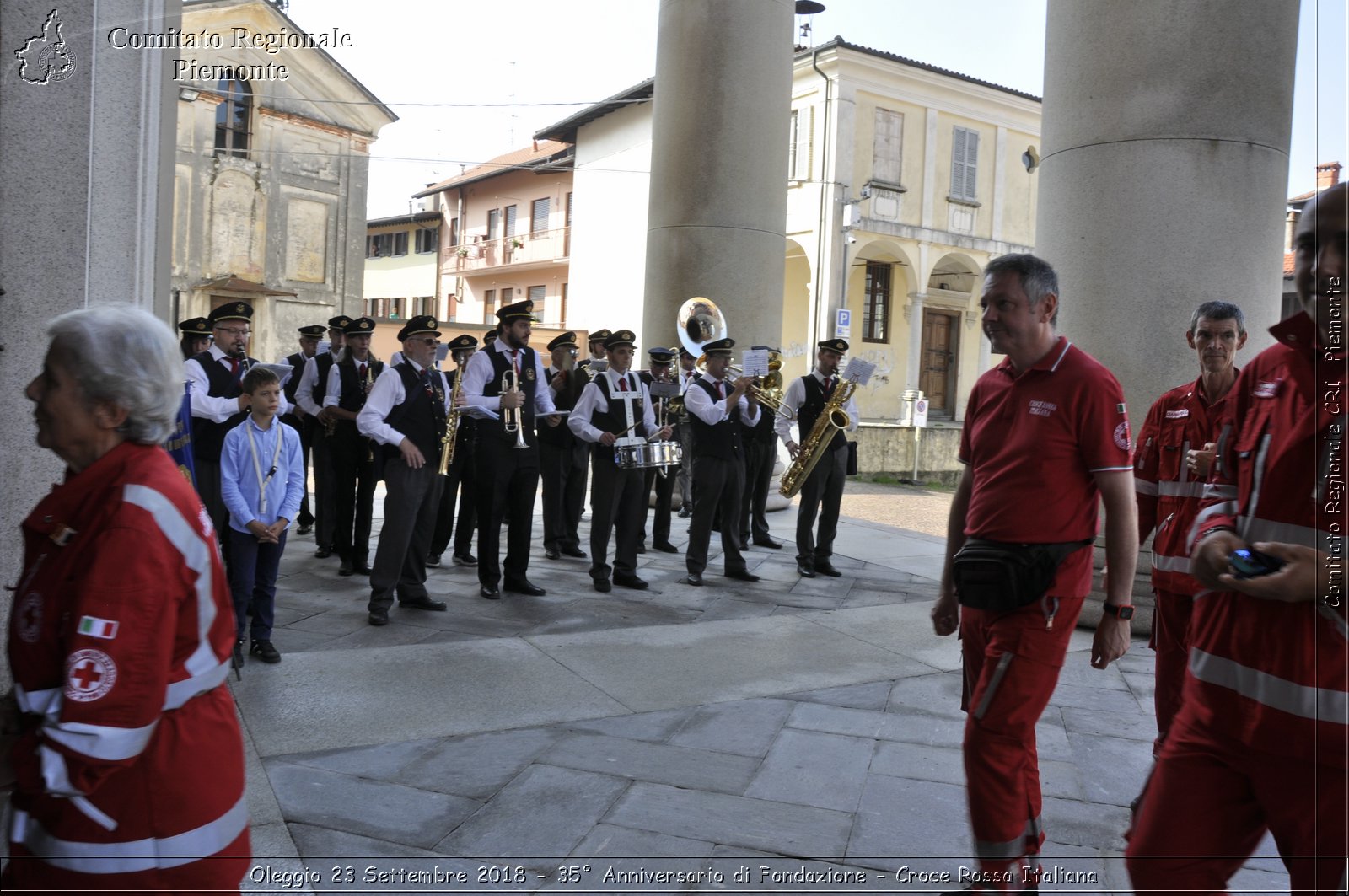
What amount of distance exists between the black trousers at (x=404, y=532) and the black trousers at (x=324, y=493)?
2.08m

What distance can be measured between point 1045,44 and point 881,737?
4.84 meters

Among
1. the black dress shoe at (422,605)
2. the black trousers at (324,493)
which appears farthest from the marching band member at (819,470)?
the black trousers at (324,493)

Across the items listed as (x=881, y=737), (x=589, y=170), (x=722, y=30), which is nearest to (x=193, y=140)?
(x=589, y=170)

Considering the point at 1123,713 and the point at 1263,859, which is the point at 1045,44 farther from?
the point at 1263,859

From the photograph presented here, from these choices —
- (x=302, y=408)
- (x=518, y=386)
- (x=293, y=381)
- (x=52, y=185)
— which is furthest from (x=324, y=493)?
(x=52, y=185)

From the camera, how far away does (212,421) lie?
6793mm

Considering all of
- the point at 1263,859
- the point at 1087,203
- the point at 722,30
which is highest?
the point at 722,30

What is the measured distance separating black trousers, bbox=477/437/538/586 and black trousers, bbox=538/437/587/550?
5.61 feet

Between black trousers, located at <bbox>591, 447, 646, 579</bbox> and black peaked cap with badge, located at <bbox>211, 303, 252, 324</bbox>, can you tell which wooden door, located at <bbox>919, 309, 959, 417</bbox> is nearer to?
black trousers, located at <bbox>591, 447, 646, 579</bbox>

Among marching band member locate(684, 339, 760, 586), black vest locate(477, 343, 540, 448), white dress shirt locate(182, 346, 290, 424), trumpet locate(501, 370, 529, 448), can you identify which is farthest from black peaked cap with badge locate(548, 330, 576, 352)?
white dress shirt locate(182, 346, 290, 424)

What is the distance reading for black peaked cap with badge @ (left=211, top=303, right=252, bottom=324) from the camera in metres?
6.84

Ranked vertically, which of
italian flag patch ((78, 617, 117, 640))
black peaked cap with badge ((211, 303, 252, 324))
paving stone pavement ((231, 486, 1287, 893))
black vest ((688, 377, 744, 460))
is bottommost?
paving stone pavement ((231, 486, 1287, 893))

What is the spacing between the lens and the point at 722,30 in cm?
1138

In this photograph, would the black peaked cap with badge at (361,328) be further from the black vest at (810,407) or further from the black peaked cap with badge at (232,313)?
the black vest at (810,407)
